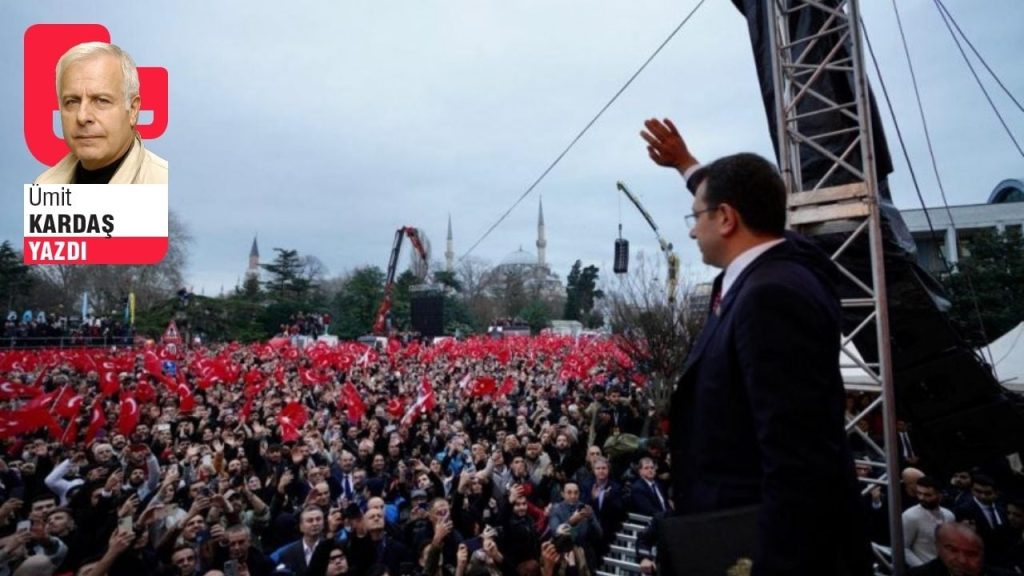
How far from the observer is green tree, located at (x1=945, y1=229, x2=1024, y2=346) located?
18.0 meters

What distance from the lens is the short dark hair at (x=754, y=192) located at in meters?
1.61

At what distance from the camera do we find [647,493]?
22.4ft

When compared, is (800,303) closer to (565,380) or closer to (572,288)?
(565,380)

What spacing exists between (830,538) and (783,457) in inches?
9.0

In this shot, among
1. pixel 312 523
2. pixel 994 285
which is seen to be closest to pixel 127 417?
pixel 312 523

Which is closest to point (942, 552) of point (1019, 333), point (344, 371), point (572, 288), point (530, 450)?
point (530, 450)

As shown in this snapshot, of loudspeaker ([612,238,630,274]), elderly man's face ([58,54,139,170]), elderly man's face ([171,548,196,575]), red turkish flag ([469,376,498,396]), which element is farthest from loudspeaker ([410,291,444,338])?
elderly man's face ([171,548,196,575])

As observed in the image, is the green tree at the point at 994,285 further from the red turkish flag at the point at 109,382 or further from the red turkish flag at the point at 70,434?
the red turkish flag at the point at 109,382

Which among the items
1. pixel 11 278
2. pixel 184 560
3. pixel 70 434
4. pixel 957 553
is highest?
pixel 11 278

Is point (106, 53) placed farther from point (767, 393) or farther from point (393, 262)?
point (393, 262)

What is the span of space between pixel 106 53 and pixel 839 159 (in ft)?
21.4

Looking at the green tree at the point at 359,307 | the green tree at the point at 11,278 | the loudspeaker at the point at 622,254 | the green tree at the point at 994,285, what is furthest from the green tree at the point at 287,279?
the green tree at the point at 994,285

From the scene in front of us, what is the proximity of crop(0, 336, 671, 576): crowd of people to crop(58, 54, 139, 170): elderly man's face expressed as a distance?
125 inches

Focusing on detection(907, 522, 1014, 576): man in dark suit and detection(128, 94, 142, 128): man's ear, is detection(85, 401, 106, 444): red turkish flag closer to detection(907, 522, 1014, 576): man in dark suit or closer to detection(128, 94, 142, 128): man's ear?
detection(128, 94, 142, 128): man's ear
